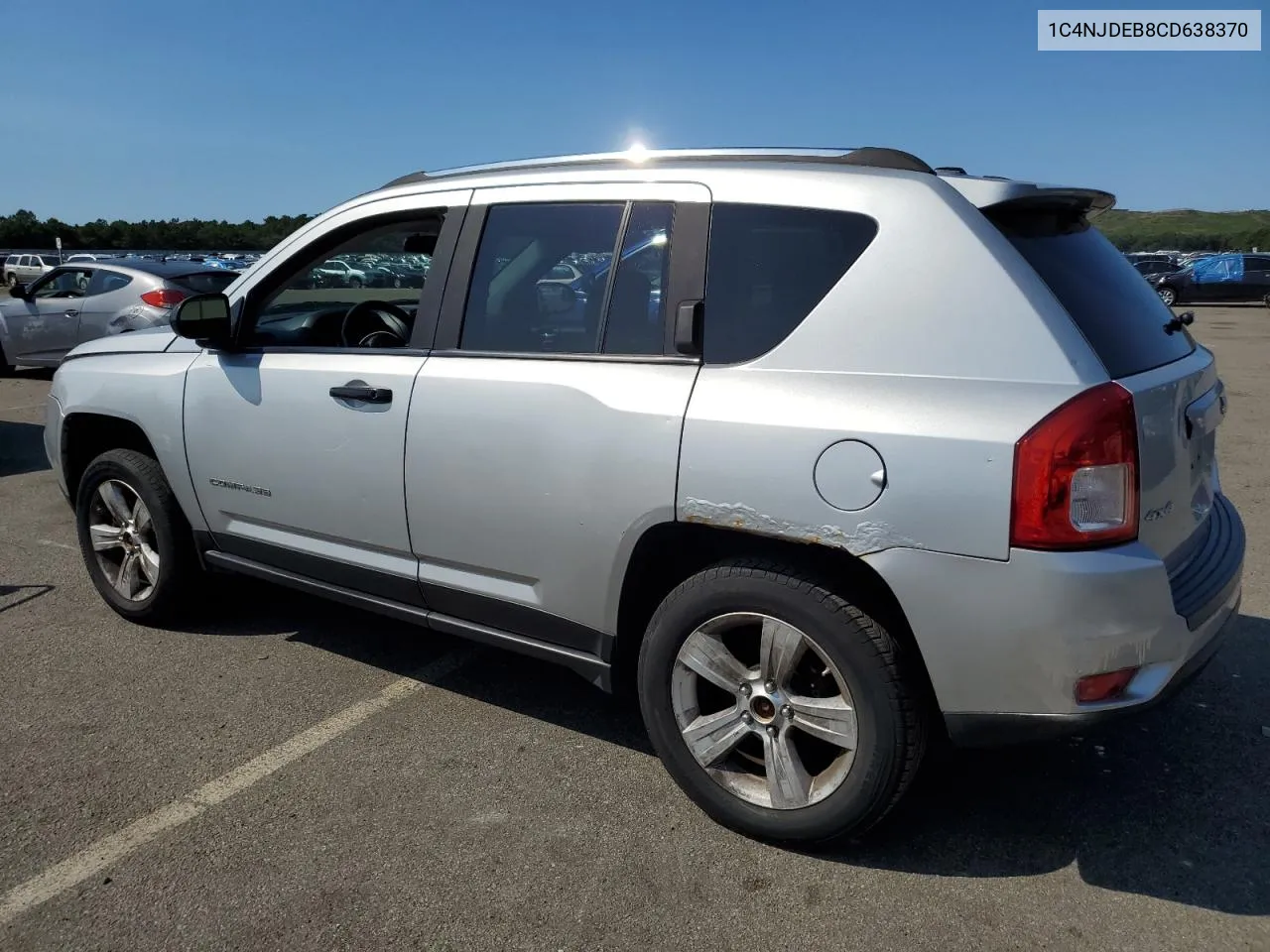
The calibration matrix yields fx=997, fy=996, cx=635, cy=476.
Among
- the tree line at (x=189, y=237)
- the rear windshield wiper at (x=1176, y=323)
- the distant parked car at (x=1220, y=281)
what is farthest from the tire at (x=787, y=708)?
the tree line at (x=189, y=237)

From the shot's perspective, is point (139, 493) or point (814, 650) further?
point (139, 493)

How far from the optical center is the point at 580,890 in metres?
2.64

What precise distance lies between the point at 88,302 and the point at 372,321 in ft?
33.3

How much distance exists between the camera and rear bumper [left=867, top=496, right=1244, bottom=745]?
2324 millimetres

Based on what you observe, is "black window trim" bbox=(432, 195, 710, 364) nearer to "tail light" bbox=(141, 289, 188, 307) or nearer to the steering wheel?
the steering wheel

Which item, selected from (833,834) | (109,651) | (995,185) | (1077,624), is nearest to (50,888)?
(109,651)

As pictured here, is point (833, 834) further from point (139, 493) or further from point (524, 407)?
point (139, 493)

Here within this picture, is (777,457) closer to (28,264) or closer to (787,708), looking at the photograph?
(787,708)

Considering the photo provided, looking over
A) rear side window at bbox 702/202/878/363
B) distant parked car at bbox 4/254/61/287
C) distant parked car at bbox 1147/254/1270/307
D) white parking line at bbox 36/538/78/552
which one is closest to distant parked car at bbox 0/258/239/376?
white parking line at bbox 36/538/78/552

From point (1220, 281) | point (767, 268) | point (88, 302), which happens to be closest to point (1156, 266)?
point (1220, 281)

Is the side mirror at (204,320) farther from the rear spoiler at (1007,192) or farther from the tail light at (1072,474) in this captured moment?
the tail light at (1072,474)

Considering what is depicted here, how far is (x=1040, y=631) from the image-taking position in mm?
2344

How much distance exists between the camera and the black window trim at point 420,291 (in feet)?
11.3

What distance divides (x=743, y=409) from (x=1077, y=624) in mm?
974
